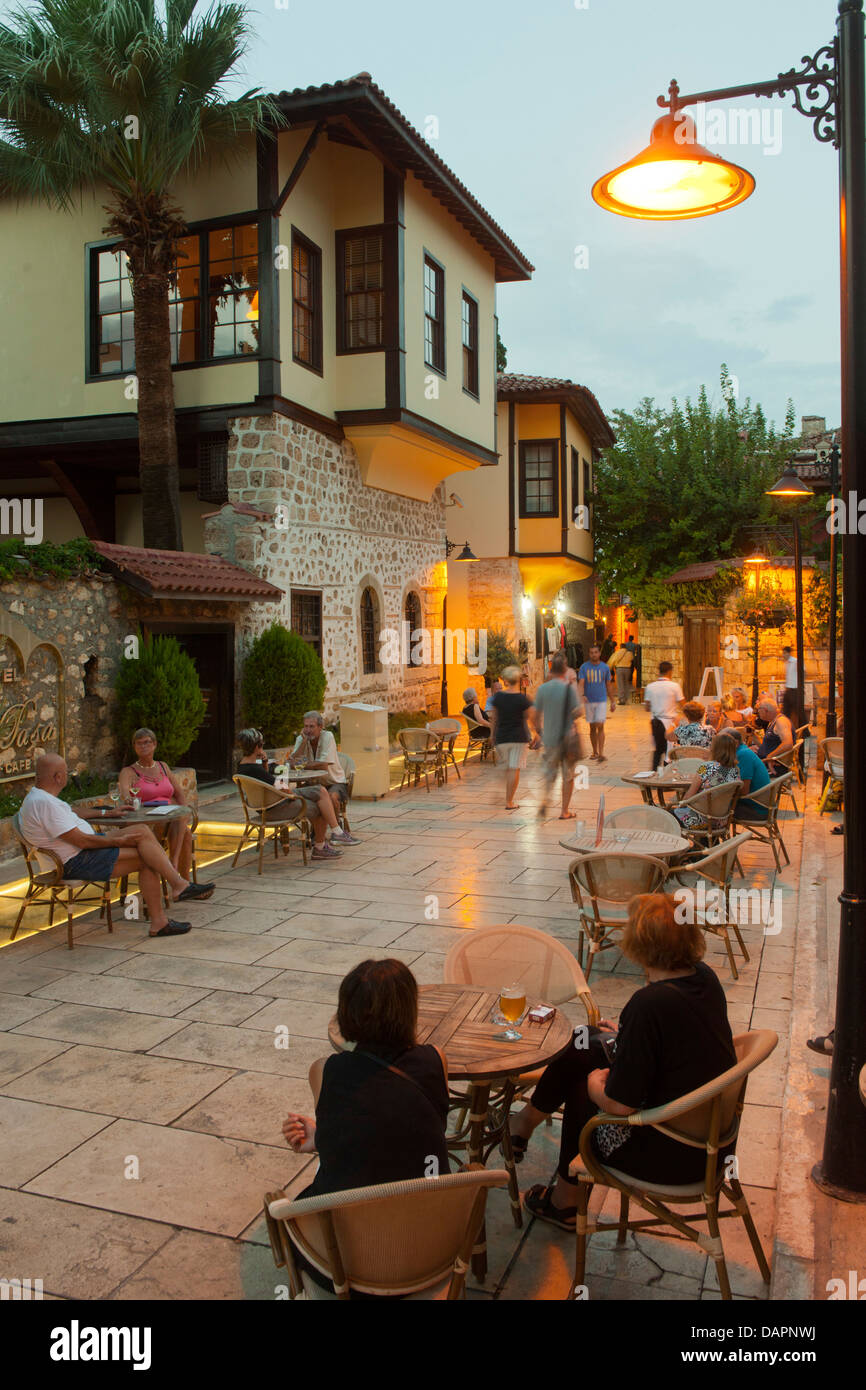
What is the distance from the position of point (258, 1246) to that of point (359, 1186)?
1002mm

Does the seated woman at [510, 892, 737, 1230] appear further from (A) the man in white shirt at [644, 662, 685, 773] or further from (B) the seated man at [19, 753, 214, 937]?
(A) the man in white shirt at [644, 662, 685, 773]

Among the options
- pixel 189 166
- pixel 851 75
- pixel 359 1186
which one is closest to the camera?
pixel 359 1186

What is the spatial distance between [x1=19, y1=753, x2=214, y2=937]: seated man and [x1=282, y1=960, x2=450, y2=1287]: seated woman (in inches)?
166

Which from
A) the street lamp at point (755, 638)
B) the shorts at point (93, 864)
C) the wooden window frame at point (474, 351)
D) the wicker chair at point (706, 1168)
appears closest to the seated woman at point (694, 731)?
the shorts at point (93, 864)

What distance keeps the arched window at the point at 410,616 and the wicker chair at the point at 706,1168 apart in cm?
1518

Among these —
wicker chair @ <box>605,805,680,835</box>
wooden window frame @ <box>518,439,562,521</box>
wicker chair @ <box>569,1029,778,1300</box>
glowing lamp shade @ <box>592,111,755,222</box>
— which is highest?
wooden window frame @ <box>518,439,562,521</box>

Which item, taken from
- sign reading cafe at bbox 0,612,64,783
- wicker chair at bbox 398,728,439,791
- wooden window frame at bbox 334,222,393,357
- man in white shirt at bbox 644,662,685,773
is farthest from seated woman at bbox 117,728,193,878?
wooden window frame at bbox 334,222,393,357

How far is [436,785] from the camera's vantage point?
13773 mm

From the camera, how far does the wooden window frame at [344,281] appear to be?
14430 mm

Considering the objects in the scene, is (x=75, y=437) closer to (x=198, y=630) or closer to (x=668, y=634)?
(x=198, y=630)

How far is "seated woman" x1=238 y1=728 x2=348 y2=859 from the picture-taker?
29.1 feet

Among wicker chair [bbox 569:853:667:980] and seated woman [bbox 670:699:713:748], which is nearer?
wicker chair [bbox 569:853:667:980]

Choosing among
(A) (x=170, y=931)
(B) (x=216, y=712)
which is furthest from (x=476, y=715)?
(A) (x=170, y=931)
